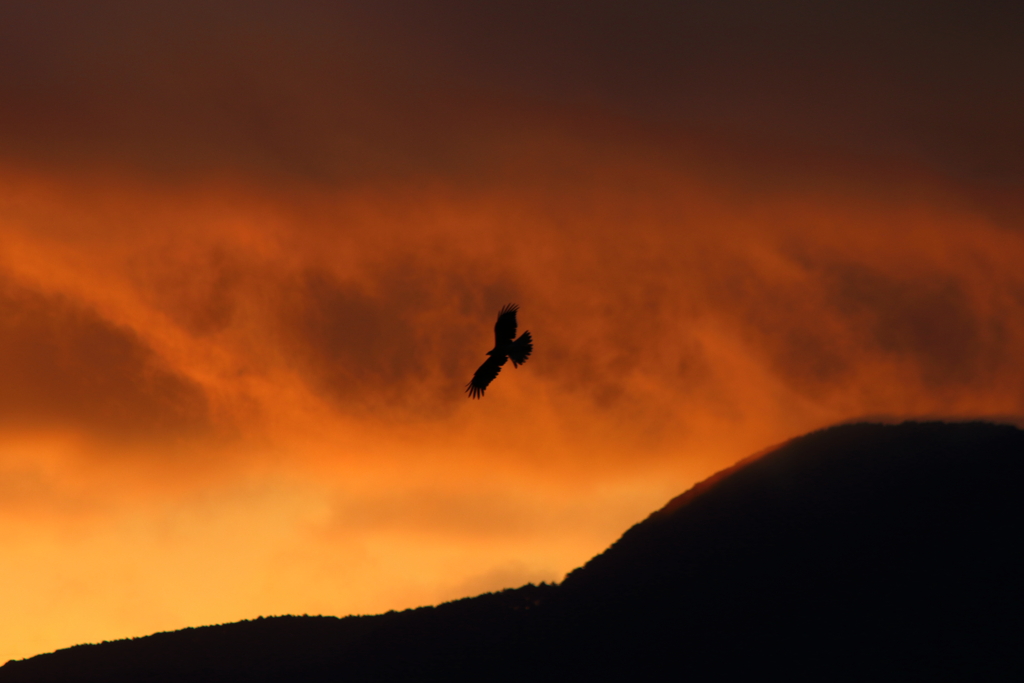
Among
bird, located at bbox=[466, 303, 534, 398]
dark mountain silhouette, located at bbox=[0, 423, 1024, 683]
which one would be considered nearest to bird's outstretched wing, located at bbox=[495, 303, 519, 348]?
bird, located at bbox=[466, 303, 534, 398]

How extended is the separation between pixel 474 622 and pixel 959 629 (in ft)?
143

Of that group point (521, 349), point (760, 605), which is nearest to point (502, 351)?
point (521, 349)

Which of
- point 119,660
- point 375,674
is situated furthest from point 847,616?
point 119,660

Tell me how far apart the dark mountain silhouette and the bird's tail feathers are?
51.6 metres

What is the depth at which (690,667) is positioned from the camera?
8662 centimetres

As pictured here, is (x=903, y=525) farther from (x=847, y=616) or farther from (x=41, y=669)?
(x=41, y=669)

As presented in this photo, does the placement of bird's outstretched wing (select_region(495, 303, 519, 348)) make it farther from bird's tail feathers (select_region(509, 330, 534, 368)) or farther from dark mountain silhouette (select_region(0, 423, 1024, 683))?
dark mountain silhouette (select_region(0, 423, 1024, 683))

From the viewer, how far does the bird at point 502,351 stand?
44375 millimetres

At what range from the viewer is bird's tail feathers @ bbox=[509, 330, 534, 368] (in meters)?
44.2

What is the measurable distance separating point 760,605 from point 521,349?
5739cm

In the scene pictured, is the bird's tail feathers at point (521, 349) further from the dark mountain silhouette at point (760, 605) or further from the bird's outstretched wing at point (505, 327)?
the dark mountain silhouette at point (760, 605)

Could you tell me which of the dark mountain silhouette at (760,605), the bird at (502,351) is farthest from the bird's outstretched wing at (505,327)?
the dark mountain silhouette at (760,605)

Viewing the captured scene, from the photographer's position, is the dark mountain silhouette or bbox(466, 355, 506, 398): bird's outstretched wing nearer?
bbox(466, 355, 506, 398): bird's outstretched wing

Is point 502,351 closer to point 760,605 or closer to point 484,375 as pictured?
point 484,375
